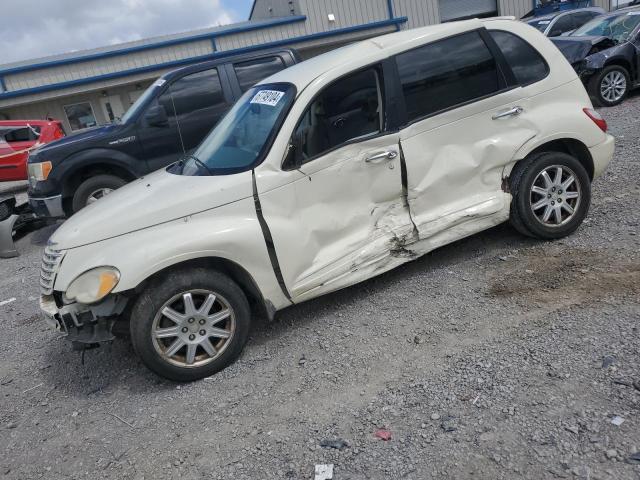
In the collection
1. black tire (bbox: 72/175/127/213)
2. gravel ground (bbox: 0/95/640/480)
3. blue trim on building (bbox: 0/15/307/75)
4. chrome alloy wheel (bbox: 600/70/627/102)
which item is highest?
blue trim on building (bbox: 0/15/307/75)

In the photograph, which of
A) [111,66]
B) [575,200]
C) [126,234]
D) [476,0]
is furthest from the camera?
[476,0]

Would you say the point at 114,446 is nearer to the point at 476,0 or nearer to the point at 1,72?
Result: the point at 1,72

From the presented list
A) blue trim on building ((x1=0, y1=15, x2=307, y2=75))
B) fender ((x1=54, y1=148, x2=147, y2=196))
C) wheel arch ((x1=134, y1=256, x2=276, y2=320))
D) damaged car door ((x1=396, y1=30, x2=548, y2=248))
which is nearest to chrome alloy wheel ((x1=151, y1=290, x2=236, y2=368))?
wheel arch ((x1=134, y1=256, x2=276, y2=320))

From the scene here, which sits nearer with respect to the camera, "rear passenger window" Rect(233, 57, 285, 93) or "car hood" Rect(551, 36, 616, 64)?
"rear passenger window" Rect(233, 57, 285, 93)

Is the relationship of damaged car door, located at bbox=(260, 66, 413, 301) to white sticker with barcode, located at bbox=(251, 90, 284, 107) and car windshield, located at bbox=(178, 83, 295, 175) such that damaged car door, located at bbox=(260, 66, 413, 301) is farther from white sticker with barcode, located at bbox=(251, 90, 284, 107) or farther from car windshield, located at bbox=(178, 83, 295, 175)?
white sticker with barcode, located at bbox=(251, 90, 284, 107)

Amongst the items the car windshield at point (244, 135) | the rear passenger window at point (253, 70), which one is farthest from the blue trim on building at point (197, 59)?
the car windshield at point (244, 135)

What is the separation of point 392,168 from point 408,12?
22.6 meters

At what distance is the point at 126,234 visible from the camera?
350cm

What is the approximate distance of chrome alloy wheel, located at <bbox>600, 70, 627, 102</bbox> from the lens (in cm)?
1012

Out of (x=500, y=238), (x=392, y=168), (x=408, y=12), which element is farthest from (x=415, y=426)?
(x=408, y=12)

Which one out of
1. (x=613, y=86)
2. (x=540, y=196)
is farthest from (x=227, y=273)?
(x=613, y=86)

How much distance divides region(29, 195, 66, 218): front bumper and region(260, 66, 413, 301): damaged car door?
4.93m

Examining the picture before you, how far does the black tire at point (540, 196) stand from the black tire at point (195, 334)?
235 cm

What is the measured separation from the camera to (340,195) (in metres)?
3.89
